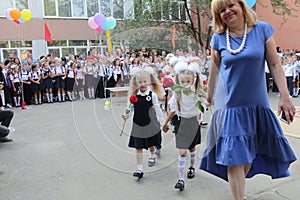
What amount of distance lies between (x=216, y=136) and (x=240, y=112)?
1.02 feet

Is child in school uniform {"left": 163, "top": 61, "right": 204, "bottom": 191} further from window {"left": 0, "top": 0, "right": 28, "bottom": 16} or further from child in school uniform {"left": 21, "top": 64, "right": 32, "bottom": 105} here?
window {"left": 0, "top": 0, "right": 28, "bottom": 16}

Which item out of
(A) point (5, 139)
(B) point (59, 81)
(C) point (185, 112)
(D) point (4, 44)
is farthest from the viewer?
(D) point (4, 44)

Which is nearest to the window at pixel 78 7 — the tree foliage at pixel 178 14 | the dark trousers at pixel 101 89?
the tree foliage at pixel 178 14

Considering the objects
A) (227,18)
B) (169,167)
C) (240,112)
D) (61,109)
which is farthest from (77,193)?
(61,109)

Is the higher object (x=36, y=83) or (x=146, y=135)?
(x=36, y=83)

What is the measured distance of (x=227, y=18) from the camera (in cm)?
273

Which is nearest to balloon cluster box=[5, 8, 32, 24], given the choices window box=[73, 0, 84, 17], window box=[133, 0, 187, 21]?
window box=[133, 0, 187, 21]

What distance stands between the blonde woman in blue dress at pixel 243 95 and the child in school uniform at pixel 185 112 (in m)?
0.89

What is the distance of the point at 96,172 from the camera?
176 inches

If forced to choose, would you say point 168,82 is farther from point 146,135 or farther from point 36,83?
point 36,83

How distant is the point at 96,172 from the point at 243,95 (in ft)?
8.14

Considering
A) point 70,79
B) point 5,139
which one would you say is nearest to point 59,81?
point 70,79

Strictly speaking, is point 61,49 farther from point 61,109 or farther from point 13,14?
point 61,109

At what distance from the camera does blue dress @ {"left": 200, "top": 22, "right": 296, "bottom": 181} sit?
2.68 meters
